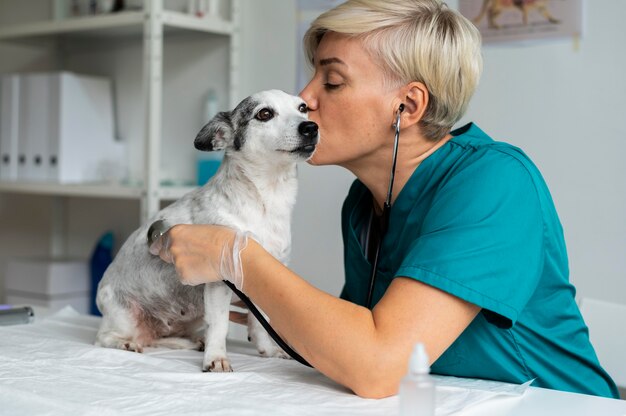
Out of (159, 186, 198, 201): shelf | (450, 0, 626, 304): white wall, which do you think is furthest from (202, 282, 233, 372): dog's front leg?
(159, 186, 198, 201): shelf

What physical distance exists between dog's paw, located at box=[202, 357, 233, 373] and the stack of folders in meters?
1.69

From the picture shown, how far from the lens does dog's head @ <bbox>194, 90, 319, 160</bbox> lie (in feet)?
4.26

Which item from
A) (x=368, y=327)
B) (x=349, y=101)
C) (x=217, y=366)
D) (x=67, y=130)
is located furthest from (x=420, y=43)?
(x=67, y=130)

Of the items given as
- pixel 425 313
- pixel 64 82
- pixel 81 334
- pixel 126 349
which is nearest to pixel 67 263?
pixel 64 82

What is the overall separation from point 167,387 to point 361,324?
0.27 metres

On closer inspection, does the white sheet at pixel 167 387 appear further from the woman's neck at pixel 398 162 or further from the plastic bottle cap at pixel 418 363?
the woman's neck at pixel 398 162

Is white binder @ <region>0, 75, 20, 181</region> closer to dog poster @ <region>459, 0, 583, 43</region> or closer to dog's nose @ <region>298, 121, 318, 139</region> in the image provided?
dog poster @ <region>459, 0, 583, 43</region>

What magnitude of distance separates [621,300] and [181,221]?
3.78 ft

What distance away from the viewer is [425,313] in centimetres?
99

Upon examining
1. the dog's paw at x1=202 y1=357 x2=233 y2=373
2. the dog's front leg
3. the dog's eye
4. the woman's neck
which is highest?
the dog's eye

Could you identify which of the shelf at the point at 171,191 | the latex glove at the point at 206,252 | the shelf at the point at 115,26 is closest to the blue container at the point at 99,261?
the shelf at the point at 171,191

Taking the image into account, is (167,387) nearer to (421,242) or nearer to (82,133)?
(421,242)

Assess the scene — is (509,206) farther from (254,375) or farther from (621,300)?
(621,300)

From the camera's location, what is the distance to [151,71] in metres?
2.34
